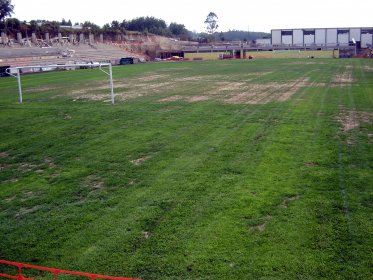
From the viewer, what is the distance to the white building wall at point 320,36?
368 ft

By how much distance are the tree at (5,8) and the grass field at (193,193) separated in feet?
268

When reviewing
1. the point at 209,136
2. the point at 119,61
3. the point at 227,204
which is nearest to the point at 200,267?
the point at 227,204

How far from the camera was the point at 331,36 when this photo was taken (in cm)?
11188

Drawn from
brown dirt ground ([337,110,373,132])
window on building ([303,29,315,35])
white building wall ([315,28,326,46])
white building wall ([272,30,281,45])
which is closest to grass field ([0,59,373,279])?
brown dirt ground ([337,110,373,132])

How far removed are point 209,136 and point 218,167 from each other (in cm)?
374

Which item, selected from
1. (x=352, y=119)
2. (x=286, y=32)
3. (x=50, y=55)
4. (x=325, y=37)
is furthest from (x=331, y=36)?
(x=352, y=119)

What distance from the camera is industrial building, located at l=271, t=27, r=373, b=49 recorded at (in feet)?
359

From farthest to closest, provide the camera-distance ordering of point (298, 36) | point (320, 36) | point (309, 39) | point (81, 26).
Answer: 1. point (309, 39)
2. point (298, 36)
3. point (320, 36)
4. point (81, 26)

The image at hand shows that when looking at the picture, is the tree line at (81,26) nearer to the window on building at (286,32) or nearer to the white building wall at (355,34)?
the window on building at (286,32)

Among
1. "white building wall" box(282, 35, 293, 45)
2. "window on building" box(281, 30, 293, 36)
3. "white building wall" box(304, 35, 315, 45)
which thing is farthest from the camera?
"white building wall" box(282, 35, 293, 45)

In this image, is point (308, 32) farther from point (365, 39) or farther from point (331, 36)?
point (365, 39)

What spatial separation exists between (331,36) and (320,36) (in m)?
2.71

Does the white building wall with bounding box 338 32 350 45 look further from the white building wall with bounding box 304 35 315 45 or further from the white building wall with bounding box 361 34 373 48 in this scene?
the white building wall with bounding box 304 35 315 45

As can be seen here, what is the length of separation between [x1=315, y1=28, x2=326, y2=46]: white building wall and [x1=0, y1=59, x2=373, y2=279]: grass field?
323 feet
